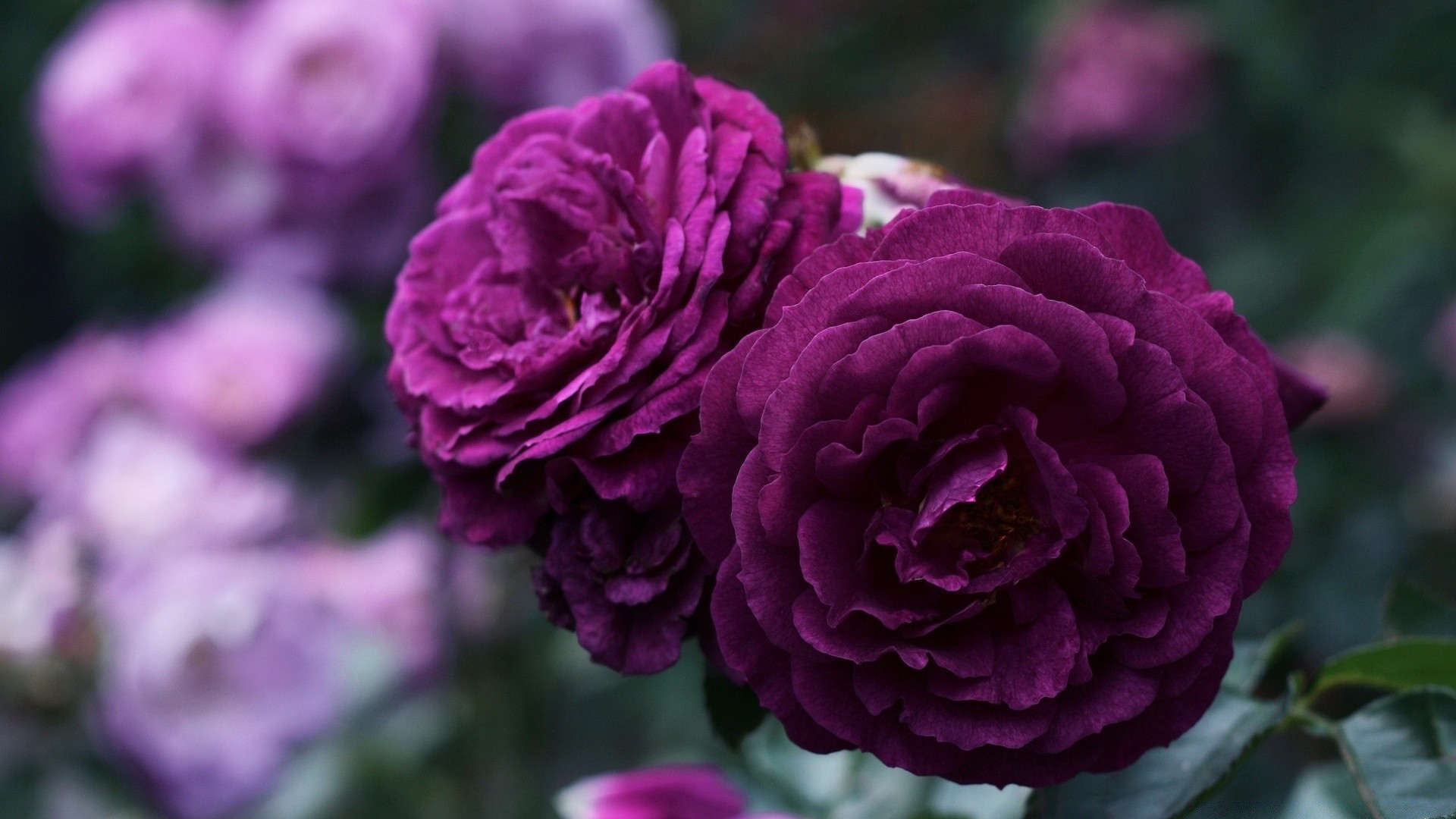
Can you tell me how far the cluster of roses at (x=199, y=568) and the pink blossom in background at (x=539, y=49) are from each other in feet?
1.18

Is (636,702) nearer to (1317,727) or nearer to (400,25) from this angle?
(400,25)

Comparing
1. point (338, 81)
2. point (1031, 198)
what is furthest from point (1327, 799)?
point (1031, 198)

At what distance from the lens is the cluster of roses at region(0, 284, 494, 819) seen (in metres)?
0.98

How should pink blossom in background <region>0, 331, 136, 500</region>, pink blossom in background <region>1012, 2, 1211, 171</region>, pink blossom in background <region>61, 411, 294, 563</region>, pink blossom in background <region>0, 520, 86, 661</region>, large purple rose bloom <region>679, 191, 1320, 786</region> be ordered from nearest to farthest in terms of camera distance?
1. large purple rose bloom <region>679, 191, 1320, 786</region>
2. pink blossom in background <region>0, 520, 86, 661</region>
3. pink blossom in background <region>61, 411, 294, 563</region>
4. pink blossom in background <region>0, 331, 136, 500</region>
5. pink blossom in background <region>1012, 2, 1211, 171</region>

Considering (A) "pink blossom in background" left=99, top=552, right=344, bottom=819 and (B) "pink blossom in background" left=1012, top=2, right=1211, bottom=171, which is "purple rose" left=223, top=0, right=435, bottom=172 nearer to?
(A) "pink blossom in background" left=99, top=552, right=344, bottom=819

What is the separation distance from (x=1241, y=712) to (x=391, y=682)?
0.87 meters

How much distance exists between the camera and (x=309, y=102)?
1015 mm

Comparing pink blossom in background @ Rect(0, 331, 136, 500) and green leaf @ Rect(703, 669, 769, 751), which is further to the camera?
pink blossom in background @ Rect(0, 331, 136, 500)

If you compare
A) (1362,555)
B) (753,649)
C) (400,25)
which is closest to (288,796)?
(400,25)

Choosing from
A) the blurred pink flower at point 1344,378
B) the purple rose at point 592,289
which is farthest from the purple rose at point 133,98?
the blurred pink flower at point 1344,378

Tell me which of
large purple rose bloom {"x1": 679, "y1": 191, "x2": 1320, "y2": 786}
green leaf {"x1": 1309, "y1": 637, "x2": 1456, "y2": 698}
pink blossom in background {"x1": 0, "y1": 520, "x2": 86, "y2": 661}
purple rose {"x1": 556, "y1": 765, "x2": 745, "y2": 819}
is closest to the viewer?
large purple rose bloom {"x1": 679, "y1": 191, "x2": 1320, "y2": 786}

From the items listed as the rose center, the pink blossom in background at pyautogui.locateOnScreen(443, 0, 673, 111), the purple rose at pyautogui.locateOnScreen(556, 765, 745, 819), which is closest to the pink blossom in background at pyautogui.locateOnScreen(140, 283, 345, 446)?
the pink blossom in background at pyautogui.locateOnScreen(443, 0, 673, 111)

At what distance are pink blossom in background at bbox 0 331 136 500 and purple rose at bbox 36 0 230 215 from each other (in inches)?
6.2

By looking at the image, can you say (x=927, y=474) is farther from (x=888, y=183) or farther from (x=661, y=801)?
(x=661, y=801)
